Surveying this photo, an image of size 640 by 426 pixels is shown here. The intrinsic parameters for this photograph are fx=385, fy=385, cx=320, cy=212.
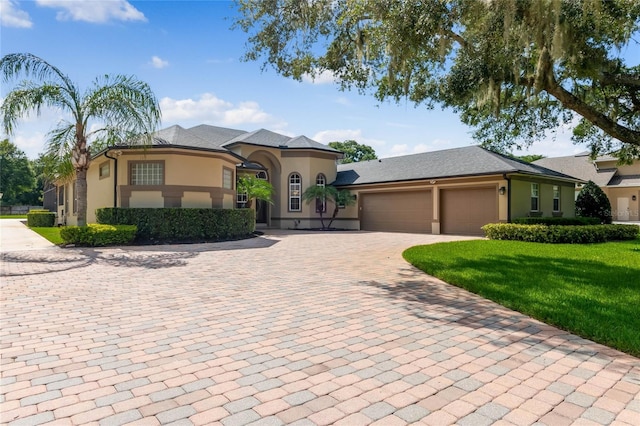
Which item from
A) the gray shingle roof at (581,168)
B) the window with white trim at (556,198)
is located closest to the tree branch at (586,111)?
the window with white trim at (556,198)

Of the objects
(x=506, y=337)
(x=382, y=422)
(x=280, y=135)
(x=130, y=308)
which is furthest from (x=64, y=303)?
(x=280, y=135)

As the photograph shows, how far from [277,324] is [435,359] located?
186 cm

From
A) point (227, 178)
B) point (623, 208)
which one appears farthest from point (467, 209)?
point (623, 208)

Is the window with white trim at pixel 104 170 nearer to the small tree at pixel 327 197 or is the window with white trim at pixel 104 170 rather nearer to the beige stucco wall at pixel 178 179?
the beige stucco wall at pixel 178 179

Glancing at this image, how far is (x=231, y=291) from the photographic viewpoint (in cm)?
625

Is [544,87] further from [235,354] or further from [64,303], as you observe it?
[64,303]

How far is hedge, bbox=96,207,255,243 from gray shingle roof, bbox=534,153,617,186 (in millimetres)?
29712

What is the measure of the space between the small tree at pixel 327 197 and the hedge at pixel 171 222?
7.82 m

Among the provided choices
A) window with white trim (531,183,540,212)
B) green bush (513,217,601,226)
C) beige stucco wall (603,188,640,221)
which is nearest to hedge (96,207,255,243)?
green bush (513,217,601,226)

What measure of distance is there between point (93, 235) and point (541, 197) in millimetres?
19284

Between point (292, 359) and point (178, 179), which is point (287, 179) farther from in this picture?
point (292, 359)

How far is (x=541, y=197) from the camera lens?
18.8m

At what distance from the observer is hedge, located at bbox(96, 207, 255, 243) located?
1411cm

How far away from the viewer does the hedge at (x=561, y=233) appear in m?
13.4
